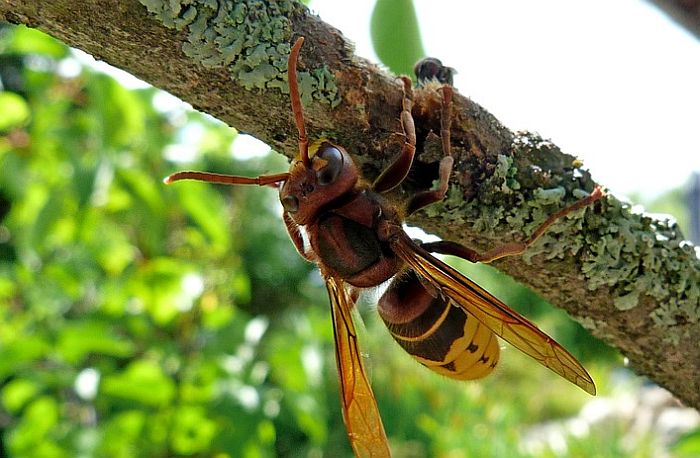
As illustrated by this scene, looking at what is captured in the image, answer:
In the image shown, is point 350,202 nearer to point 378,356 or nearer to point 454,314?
point 454,314

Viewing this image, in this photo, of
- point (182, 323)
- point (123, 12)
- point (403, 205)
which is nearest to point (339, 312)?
point (403, 205)

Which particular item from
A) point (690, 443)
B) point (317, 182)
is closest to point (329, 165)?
point (317, 182)

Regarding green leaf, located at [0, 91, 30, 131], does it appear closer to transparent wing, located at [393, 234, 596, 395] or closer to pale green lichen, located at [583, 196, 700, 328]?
transparent wing, located at [393, 234, 596, 395]

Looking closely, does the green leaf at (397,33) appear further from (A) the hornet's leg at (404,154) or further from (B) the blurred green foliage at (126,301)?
(B) the blurred green foliage at (126,301)

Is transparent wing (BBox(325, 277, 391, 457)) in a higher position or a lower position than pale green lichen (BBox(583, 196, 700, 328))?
lower

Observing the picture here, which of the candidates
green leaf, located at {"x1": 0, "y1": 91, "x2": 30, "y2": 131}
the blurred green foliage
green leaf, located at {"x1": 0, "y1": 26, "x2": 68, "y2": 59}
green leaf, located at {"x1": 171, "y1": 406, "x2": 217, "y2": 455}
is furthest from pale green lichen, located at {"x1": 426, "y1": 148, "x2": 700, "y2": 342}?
green leaf, located at {"x1": 0, "y1": 91, "x2": 30, "y2": 131}

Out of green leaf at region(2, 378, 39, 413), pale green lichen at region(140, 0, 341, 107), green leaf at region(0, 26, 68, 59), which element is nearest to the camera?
pale green lichen at region(140, 0, 341, 107)

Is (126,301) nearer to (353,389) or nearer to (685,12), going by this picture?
(353,389)
